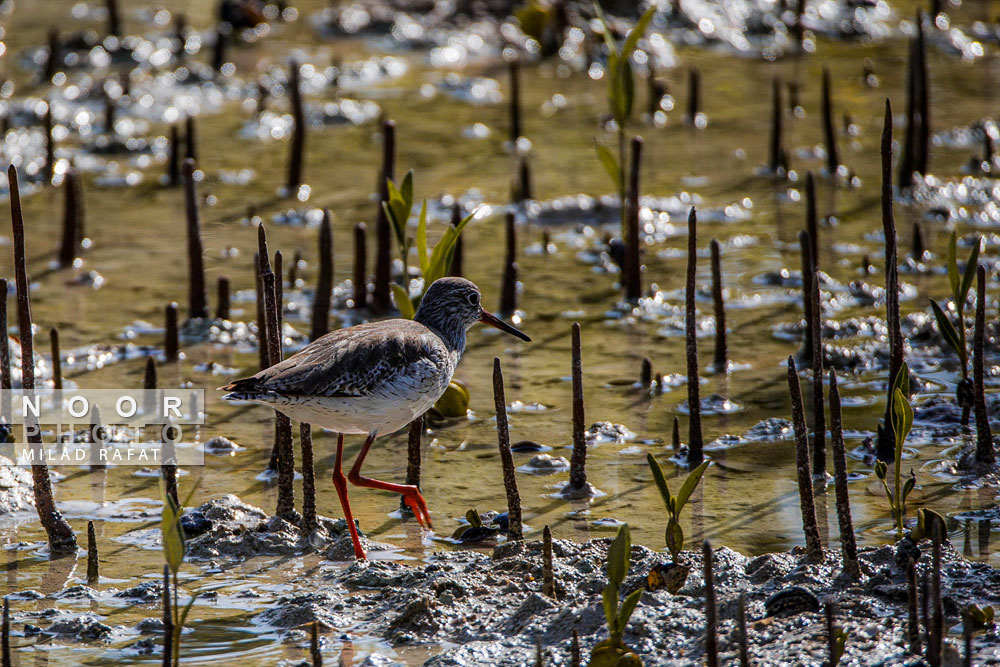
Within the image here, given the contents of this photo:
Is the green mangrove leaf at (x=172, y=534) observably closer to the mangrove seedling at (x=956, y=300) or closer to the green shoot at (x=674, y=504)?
the green shoot at (x=674, y=504)

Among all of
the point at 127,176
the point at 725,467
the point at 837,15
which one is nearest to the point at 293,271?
the point at 127,176

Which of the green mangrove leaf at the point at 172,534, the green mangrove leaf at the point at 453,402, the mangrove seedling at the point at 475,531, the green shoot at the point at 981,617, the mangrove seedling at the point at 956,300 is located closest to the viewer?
the green mangrove leaf at the point at 172,534

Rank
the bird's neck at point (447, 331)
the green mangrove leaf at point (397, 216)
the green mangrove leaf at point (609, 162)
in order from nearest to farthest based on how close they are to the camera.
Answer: the bird's neck at point (447, 331) < the green mangrove leaf at point (397, 216) < the green mangrove leaf at point (609, 162)

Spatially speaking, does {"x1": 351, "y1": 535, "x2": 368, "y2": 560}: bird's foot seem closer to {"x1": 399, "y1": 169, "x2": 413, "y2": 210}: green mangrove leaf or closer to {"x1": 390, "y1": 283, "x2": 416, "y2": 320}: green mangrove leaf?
{"x1": 390, "y1": 283, "x2": 416, "y2": 320}: green mangrove leaf

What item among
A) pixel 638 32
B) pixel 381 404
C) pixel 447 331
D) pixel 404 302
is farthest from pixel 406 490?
pixel 638 32

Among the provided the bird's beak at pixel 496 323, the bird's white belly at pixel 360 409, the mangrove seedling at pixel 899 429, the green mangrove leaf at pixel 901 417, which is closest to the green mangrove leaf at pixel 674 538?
the mangrove seedling at pixel 899 429

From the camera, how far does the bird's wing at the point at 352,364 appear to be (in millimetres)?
6238

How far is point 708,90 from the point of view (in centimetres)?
1566

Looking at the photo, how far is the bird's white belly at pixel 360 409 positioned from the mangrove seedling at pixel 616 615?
6.23 ft

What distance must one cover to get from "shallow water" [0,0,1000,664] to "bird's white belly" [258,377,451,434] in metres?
0.59

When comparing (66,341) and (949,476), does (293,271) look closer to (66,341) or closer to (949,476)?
(66,341)

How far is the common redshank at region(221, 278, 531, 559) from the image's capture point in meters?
6.25

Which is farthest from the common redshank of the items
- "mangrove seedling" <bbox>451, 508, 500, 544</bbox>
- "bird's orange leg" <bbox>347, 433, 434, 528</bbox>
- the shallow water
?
the shallow water

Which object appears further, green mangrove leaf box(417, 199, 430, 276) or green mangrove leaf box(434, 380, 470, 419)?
green mangrove leaf box(434, 380, 470, 419)
